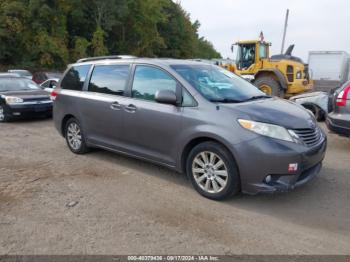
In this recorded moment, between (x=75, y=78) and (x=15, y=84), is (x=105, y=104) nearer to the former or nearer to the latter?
(x=75, y=78)

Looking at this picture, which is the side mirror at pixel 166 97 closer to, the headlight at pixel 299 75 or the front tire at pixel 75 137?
the front tire at pixel 75 137

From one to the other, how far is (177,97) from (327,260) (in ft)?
8.14

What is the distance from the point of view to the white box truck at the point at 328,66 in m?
16.4

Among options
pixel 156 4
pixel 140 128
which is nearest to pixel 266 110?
pixel 140 128

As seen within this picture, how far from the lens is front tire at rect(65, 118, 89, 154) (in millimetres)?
5931

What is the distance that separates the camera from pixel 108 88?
5.32 metres

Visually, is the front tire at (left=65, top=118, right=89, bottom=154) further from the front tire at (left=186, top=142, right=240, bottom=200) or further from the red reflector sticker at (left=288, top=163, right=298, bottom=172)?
the red reflector sticker at (left=288, top=163, right=298, bottom=172)

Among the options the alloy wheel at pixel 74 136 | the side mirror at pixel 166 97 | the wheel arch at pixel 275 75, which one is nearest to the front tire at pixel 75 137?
the alloy wheel at pixel 74 136

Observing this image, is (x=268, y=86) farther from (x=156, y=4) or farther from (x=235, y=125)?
(x=156, y=4)

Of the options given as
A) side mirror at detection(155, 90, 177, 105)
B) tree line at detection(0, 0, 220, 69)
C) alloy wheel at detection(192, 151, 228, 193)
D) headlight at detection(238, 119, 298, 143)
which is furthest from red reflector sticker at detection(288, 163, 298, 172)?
tree line at detection(0, 0, 220, 69)

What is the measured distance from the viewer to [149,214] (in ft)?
12.5

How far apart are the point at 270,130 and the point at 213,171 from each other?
850mm

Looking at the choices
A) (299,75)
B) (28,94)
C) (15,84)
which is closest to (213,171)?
(28,94)

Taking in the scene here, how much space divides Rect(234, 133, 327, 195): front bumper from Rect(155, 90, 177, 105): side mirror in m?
1.04
